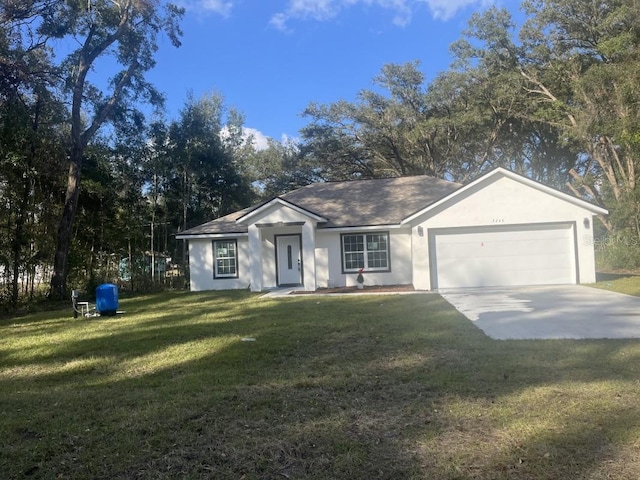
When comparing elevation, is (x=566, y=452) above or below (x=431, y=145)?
below

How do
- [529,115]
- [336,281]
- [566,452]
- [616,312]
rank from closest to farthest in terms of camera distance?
[566,452] < [616,312] < [336,281] < [529,115]

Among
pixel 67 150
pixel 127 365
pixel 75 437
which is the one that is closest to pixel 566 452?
pixel 75 437

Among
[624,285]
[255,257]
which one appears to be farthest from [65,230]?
[624,285]

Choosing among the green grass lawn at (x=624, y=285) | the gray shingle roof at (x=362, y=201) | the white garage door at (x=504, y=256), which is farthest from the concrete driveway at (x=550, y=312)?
the gray shingle roof at (x=362, y=201)

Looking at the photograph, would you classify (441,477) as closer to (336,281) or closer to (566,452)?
(566,452)

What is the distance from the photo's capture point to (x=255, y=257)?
17.5 m

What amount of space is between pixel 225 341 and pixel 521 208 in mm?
11449

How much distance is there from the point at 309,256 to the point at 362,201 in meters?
4.45

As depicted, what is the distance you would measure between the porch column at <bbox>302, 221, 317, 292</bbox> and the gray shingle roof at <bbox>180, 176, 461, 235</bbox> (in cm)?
88

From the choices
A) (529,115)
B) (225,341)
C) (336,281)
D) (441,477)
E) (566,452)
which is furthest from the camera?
(529,115)

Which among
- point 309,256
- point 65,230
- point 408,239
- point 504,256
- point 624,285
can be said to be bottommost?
point 624,285

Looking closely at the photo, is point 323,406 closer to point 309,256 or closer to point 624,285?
point 309,256

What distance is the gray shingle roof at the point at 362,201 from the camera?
18.1 meters

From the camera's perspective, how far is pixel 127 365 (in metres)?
6.88
